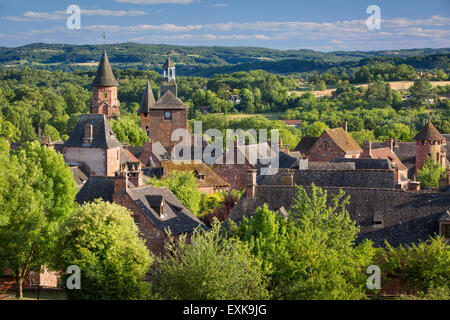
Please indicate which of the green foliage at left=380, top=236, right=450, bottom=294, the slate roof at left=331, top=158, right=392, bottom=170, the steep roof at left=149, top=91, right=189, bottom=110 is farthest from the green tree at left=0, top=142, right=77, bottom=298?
the steep roof at left=149, top=91, right=189, bottom=110

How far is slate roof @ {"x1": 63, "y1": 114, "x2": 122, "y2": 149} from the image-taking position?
202ft

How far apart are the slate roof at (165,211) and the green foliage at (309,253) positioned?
6131 mm

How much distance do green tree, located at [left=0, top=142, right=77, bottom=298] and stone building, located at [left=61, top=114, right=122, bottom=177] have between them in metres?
21.1

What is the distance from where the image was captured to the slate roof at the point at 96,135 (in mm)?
61688

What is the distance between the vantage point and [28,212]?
37000 mm

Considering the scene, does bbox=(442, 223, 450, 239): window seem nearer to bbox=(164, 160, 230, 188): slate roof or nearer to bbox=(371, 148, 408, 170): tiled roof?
bbox=(164, 160, 230, 188): slate roof

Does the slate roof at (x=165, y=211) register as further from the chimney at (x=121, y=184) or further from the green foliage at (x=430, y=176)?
the green foliage at (x=430, y=176)

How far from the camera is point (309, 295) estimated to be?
1108 inches

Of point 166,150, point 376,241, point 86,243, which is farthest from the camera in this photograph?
point 166,150

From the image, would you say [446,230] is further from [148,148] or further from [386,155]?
[148,148]

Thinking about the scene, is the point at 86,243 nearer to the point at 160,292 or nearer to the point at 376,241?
the point at 160,292

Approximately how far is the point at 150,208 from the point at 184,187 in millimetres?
12240

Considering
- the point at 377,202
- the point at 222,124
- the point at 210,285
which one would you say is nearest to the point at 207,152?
the point at 377,202

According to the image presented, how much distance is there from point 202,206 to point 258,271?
24731mm
